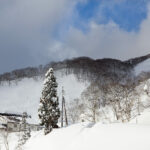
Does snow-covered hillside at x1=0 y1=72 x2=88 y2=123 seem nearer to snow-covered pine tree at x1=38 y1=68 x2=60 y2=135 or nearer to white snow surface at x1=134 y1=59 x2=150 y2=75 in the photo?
white snow surface at x1=134 y1=59 x2=150 y2=75

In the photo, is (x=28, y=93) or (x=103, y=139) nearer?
(x=103, y=139)

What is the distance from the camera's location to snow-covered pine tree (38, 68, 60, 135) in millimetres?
32500

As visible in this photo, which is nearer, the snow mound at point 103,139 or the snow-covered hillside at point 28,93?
the snow mound at point 103,139

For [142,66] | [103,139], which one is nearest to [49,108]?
[103,139]

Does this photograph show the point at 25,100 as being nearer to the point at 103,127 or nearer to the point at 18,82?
the point at 18,82

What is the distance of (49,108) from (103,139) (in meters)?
13.2

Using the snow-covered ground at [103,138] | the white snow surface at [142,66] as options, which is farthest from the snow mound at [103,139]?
the white snow surface at [142,66]

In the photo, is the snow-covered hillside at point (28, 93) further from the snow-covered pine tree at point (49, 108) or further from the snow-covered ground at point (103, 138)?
the snow-covered ground at point (103, 138)

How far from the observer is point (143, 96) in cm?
6394

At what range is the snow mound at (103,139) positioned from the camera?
18.9m

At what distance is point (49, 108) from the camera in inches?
1287

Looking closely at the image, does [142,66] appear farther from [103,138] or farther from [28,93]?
[103,138]

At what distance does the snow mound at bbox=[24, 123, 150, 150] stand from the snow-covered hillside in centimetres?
7045

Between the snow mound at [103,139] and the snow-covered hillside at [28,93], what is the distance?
231 feet
